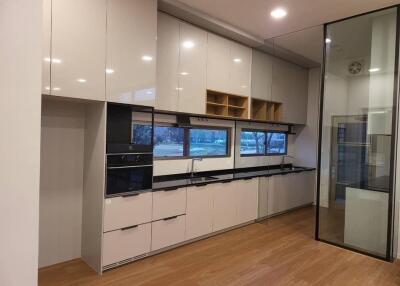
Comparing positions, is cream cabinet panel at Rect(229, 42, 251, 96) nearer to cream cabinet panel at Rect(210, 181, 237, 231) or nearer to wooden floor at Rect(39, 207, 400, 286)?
cream cabinet panel at Rect(210, 181, 237, 231)

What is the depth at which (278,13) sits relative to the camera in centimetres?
347

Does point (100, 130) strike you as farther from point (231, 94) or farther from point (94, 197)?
point (231, 94)

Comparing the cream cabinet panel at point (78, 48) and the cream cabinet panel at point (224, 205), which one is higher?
the cream cabinet panel at point (78, 48)

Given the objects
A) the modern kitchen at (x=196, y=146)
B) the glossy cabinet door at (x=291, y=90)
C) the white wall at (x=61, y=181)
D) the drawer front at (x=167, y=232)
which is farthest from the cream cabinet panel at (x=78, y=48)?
the glossy cabinet door at (x=291, y=90)

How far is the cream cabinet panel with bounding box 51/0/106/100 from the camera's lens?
2.43 meters

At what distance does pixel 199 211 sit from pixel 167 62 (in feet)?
6.64

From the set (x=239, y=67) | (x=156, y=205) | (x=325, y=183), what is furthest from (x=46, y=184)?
(x=325, y=183)

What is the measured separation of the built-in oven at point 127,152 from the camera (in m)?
2.88

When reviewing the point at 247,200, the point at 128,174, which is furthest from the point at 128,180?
the point at 247,200

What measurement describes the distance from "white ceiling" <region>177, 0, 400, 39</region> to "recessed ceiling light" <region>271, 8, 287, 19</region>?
0.05 m

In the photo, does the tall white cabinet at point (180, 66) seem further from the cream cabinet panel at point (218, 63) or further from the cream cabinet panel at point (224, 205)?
the cream cabinet panel at point (224, 205)

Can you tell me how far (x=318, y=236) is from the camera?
396cm

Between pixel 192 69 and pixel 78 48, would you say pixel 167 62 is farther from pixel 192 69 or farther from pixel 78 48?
pixel 78 48

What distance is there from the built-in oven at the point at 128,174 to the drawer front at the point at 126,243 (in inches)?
16.7
